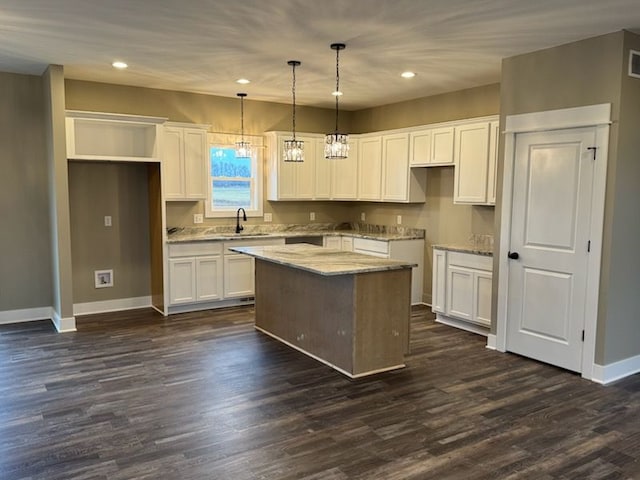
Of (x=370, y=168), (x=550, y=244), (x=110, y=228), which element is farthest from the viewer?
(x=370, y=168)

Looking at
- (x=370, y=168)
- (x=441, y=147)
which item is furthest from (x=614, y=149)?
(x=370, y=168)

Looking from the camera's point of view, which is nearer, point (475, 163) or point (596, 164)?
point (596, 164)

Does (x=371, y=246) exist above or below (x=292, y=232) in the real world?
below

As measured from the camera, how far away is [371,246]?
261 inches

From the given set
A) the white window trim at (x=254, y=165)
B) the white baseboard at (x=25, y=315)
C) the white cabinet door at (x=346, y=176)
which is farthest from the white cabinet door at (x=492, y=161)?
the white baseboard at (x=25, y=315)

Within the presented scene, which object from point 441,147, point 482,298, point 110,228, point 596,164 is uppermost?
point 441,147

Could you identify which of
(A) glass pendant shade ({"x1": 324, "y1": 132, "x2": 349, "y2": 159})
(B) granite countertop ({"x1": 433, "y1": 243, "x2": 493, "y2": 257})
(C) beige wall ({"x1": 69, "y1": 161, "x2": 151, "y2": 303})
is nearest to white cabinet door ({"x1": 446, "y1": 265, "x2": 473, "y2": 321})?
(B) granite countertop ({"x1": 433, "y1": 243, "x2": 493, "y2": 257})

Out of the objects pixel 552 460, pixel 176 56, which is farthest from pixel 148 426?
pixel 176 56

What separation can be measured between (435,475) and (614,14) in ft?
10.2

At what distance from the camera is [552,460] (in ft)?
9.35

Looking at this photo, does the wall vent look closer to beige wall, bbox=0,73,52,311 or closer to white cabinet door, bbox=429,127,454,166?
white cabinet door, bbox=429,127,454,166

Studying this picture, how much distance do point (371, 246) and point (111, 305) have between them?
3.29 m

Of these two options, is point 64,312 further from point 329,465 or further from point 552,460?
point 552,460

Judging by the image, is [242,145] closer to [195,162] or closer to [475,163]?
[195,162]
